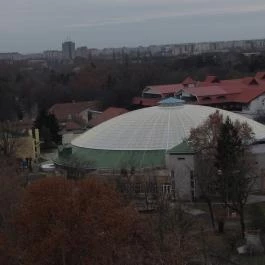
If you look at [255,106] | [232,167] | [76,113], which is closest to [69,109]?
[76,113]

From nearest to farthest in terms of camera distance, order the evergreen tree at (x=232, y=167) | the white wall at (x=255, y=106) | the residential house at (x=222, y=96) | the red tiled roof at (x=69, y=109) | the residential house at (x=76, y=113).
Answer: the evergreen tree at (x=232, y=167) < the white wall at (x=255, y=106) < the residential house at (x=222, y=96) < the residential house at (x=76, y=113) < the red tiled roof at (x=69, y=109)

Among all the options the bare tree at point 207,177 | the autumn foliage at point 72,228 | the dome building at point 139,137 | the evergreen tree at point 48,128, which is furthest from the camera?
the evergreen tree at point 48,128

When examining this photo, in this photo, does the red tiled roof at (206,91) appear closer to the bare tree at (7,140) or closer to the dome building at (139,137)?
the bare tree at (7,140)

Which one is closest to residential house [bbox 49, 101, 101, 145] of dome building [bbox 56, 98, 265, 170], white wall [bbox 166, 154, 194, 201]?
dome building [bbox 56, 98, 265, 170]

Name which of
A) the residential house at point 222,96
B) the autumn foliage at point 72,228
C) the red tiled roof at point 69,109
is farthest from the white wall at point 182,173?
the red tiled roof at point 69,109

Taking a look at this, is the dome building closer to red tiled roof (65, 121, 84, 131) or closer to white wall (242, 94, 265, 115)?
red tiled roof (65, 121, 84, 131)

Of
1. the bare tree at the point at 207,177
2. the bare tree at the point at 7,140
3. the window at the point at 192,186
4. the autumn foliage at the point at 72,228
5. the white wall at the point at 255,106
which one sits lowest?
the white wall at the point at 255,106

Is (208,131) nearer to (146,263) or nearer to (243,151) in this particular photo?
(243,151)

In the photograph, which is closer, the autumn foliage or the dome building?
the autumn foliage

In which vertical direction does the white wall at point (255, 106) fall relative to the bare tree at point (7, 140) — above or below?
below
